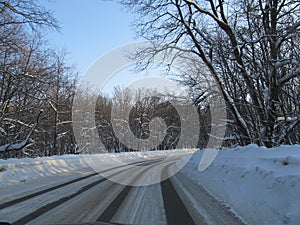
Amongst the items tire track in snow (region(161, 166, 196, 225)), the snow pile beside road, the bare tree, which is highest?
the bare tree

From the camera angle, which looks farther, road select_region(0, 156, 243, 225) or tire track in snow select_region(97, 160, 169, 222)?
tire track in snow select_region(97, 160, 169, 222)

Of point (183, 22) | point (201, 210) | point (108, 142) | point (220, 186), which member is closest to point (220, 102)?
point (183, 22)

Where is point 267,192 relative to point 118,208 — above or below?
above

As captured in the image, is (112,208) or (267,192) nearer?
(267,192)

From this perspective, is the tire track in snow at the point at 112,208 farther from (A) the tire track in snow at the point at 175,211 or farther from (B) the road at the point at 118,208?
(A) the tire track in snow at the point at 175,211

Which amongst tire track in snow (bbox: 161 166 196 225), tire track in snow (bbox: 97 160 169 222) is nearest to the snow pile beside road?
tire track in snow (bbox: 161 166 196 225)

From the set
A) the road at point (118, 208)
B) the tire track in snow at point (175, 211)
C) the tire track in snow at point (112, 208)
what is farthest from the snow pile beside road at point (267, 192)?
the tire track in snow at point (112, 208)

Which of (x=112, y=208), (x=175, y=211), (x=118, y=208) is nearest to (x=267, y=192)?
(x=175, y=211)

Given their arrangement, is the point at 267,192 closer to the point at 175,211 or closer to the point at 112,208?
the point at 175,211

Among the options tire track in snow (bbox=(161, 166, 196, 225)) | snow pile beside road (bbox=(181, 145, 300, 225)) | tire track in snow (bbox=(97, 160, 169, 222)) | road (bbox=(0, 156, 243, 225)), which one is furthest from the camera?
tire track in snow (bbox=(97, 160, 169, 222))

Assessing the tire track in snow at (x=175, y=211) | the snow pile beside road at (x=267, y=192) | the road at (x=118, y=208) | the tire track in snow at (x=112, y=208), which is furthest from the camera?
the tire track in snow at (x=112, y=208)

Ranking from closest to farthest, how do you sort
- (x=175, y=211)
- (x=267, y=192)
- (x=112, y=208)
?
(x=267, y=192)
(x=175, y=211)
(x=112, y=208)

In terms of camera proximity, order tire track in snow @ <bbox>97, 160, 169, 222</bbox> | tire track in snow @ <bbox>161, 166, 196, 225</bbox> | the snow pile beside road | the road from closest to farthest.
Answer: the snow pile beside road
tire track in snow @ <bbox>161, 166, 196, 225</bbox>
the road
tire track in snow @ <bbox>97, 160, 169, 222</bbox>

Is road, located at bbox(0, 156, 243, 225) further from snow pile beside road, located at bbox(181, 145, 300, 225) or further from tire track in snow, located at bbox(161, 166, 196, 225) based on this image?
snow pile beside road, located at bbox(181, 145, 300, 225)
